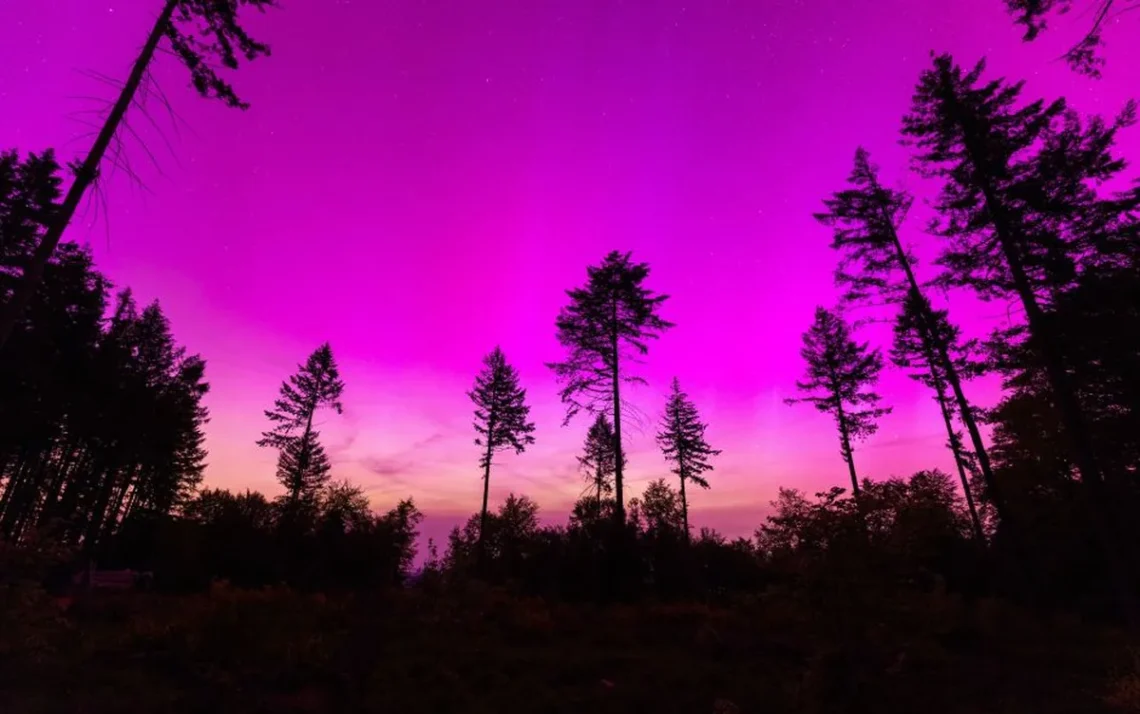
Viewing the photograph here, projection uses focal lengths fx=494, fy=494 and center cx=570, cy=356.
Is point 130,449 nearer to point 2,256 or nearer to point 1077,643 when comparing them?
point 2,256

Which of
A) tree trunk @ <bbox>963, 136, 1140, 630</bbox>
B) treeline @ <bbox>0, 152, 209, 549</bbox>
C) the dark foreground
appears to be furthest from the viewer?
treeline @ <bbox>0, 152, 209, 549</bbox>

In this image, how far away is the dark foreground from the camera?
5.68 m

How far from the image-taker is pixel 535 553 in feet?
57.5

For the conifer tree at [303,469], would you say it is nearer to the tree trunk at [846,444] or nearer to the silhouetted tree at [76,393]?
the silhouetted tree at [76,393]

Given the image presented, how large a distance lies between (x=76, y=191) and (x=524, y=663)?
11289mm

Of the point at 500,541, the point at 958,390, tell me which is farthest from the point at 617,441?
the point at 500,541

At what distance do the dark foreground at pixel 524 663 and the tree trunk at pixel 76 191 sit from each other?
474 centimetres

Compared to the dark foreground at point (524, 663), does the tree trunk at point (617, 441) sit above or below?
above

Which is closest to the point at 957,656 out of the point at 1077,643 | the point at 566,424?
the point at 1077,643

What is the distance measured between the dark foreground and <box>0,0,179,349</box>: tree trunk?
15.6 feet

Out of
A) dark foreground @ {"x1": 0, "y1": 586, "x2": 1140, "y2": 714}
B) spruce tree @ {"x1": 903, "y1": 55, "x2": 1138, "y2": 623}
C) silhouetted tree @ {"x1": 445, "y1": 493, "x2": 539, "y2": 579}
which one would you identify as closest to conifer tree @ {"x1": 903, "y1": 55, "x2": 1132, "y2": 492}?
spruce tree @ {"x1": 903, "y1": 55, "x2": 1138, "y2": 623}

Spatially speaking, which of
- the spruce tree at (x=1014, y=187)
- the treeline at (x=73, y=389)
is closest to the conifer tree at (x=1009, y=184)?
the spruce tree at (x=1014, y=187)

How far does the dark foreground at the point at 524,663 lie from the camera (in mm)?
5684

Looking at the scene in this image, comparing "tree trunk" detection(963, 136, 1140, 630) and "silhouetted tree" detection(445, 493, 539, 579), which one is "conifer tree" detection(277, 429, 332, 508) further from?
"tree trunk" detection(963, 136, 1140, 630)
